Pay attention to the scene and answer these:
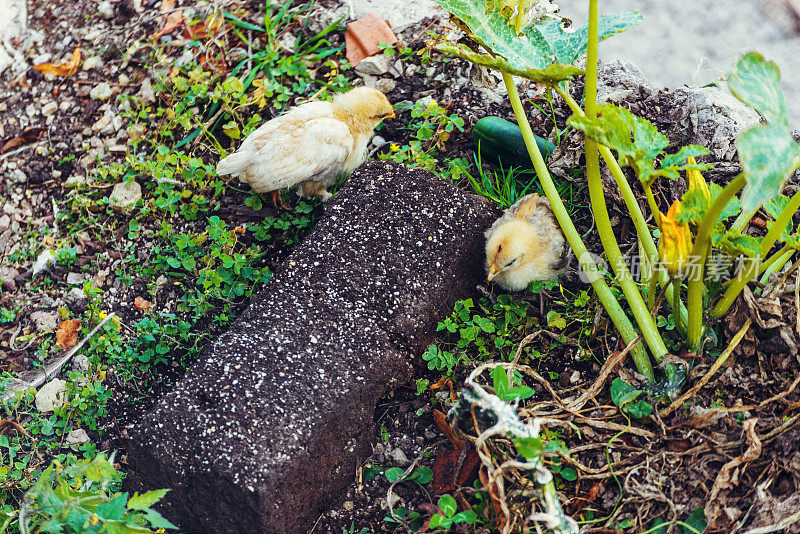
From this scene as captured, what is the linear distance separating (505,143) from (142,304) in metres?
1.97

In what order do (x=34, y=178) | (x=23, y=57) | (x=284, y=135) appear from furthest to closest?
(x=23, y=57), (x=34, y=178), (x=284, y=135)

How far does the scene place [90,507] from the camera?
7.73 ft

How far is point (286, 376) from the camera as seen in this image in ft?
8.55

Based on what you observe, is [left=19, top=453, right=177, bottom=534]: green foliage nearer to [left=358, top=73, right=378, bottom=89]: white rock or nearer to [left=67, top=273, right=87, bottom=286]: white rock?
[left=67, top=273, right=87, bottom=286]: white rock

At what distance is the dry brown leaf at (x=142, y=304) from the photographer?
3357 millimetres

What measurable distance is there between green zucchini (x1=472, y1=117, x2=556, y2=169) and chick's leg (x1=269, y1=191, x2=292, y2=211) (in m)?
1.04

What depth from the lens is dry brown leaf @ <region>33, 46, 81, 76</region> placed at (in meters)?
4.19

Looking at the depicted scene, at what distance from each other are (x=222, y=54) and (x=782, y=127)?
3067 mm

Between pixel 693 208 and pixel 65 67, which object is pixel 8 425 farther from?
pixel 693 208

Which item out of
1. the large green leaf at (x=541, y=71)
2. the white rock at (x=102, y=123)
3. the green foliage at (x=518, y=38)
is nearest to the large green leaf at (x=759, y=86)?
the large green leaf at (x=541, y=71)

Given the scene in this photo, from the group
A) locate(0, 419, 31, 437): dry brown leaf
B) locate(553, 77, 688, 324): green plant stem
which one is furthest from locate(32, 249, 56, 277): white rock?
locate(553, 77, 688, 324): green plant stem

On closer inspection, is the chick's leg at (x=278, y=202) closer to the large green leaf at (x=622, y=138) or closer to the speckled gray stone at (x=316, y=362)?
the speckled gray stone at (x=316, y=362)

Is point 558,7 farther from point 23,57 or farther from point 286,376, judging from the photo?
point 23,57

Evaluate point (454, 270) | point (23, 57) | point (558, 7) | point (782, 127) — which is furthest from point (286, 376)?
point (23, 57)
